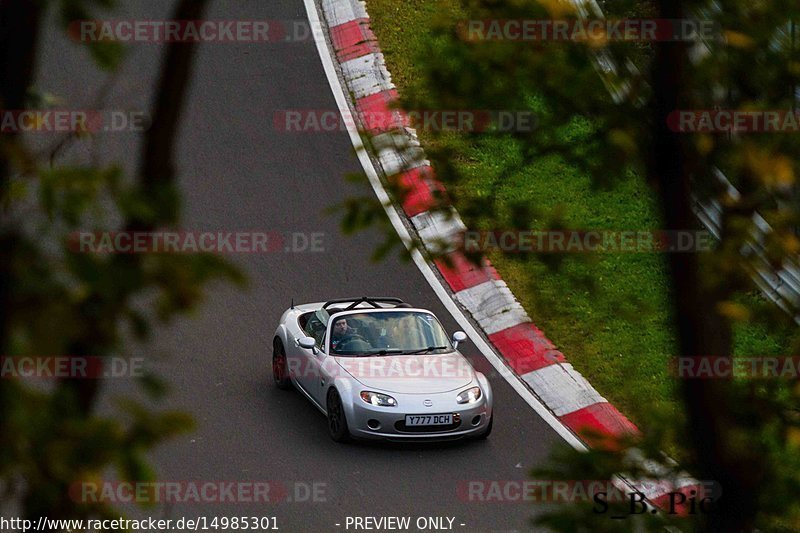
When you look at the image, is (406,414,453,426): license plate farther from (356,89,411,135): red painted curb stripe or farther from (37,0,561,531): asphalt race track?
(356,89,411,135): red painted curb stripe

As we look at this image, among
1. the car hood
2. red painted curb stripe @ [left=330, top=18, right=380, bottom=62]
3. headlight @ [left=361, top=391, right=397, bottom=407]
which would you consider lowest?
headlight @ [left=361, top=391, right=397, bottom=407]

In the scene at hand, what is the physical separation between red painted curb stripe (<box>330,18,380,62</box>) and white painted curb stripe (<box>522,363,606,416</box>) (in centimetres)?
640

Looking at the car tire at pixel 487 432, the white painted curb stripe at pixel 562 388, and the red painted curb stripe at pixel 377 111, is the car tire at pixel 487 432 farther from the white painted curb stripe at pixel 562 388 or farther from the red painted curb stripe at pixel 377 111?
the red painted curb stripe at pixel 377 111

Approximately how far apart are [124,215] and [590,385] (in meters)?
9.38

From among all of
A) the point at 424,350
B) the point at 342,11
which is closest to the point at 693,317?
the point at 424,350

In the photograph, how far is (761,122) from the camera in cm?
374

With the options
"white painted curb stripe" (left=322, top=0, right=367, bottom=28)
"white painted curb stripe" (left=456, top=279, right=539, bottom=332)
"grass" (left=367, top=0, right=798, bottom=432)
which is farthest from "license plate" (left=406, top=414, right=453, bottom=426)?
"white painted curb stripe" (left=322, top=0, right=367, bottom=28)

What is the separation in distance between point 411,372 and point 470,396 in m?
0.65

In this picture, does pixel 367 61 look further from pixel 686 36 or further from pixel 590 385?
pixel 686 36

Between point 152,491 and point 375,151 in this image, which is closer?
point 152,491

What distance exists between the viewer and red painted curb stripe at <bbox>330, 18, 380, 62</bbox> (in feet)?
53.5

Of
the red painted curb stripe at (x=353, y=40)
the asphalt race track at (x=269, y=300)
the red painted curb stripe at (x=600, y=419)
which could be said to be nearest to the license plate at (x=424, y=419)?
the asphalt race track at (x=269, y=300)

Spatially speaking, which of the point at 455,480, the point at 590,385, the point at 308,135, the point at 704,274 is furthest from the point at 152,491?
the point at 308,135

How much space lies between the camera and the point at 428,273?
1338cm
